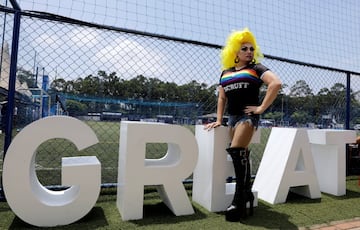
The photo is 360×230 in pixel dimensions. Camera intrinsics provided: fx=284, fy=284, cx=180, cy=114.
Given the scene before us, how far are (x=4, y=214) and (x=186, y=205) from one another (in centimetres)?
168

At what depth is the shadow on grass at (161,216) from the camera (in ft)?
8.45

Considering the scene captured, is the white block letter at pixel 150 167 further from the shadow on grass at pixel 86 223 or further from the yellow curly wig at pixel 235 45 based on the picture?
the yellow curly wig at pixel 235 45

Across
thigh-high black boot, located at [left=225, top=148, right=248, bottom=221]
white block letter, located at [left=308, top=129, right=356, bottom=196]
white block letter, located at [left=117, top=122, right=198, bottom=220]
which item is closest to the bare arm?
thigh-high black boot, located at [left=225, top=148, right=248, bottom=221]

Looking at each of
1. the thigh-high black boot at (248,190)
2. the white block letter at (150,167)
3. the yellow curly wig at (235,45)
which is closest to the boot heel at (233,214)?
the thigh-high black boot at (248,190)

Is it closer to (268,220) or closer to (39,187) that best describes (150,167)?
(39,187)

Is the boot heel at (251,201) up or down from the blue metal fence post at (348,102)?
down

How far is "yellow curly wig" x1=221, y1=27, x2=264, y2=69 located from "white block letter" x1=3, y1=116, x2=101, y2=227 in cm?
167

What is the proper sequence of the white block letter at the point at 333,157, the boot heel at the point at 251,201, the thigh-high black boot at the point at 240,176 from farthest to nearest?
the white block letter at the point at 333,157, the boot heel at the point at 251,201, the thigh-high black boot at the point at 240,176

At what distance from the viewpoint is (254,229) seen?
8.16 ft

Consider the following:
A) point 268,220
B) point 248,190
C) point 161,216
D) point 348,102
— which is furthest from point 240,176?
point 348,102

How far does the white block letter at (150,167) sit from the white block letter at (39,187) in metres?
0.28

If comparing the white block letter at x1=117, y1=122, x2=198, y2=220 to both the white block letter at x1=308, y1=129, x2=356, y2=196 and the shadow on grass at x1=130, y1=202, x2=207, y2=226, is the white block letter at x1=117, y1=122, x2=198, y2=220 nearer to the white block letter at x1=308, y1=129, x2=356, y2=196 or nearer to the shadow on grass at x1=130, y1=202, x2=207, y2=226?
the shadow on grass at x1=130, y1=202, x2=207, y2=226

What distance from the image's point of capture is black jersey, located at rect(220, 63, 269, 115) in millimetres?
2820

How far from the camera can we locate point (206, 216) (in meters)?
2.78
